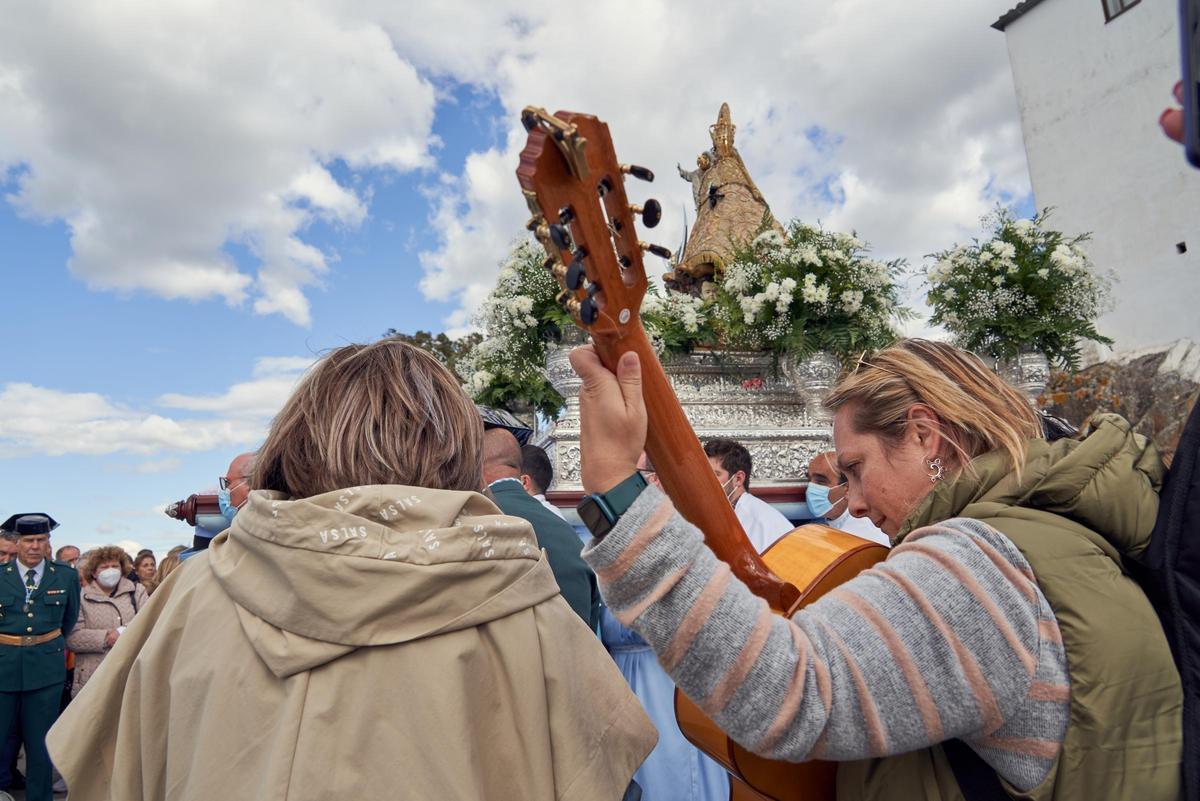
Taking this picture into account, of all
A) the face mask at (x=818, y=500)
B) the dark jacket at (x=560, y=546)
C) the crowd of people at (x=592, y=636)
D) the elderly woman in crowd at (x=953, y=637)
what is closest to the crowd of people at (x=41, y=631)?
the dark jacket at (x=560, y=546)

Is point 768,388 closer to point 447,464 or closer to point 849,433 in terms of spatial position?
point 849,433

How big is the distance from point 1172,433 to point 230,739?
22493 millimetres

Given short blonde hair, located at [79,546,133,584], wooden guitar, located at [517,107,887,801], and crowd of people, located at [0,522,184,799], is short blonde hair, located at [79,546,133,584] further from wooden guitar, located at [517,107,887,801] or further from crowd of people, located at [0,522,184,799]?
wooden guitar, located at [517,107,887,801]

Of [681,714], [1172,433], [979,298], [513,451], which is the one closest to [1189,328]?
[1172,433]

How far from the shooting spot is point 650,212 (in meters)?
1.45

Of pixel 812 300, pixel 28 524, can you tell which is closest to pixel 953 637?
pixel 812 300

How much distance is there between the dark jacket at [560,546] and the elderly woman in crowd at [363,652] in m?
1.54

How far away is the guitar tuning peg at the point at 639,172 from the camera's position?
4.58ft

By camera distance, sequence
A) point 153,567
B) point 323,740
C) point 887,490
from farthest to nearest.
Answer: point 153,567 → point 887,490 → point 323,740

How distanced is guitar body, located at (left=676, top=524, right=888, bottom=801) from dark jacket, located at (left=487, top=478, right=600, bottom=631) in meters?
1.24

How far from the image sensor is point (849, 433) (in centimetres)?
189

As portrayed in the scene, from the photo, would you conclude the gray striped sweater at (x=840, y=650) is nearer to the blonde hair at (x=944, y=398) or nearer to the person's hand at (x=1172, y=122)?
the blonde hair at (x=944, y=398)

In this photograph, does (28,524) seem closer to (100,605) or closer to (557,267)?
(100,605)

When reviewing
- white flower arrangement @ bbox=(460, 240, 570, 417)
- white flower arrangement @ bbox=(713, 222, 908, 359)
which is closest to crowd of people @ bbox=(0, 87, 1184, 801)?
white flower arrangement @ bbox=(460, 240, 570, 417)
